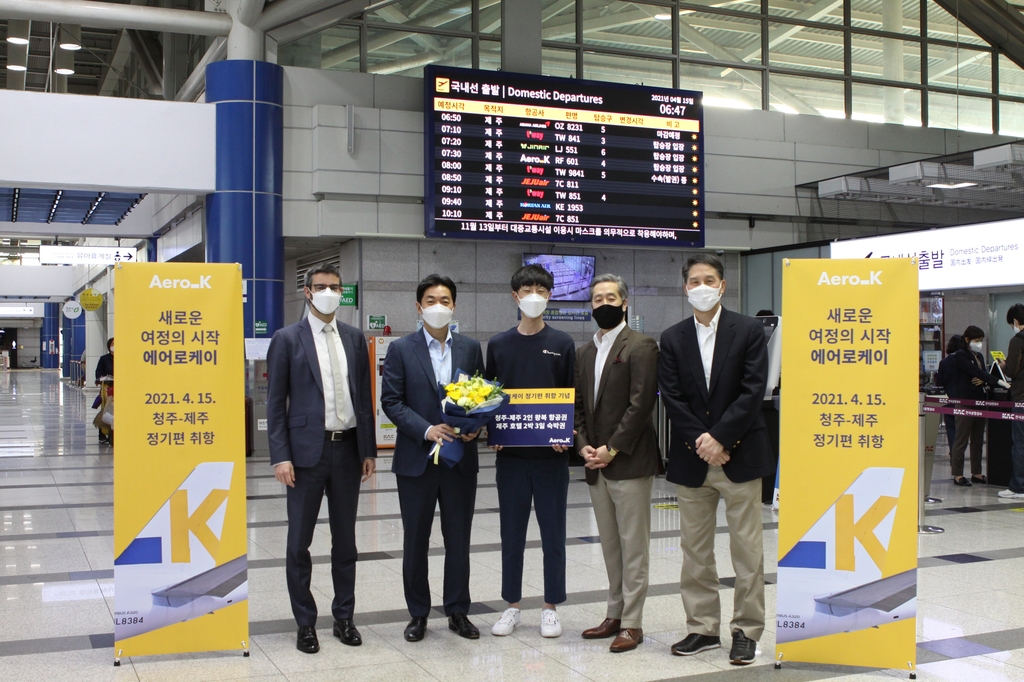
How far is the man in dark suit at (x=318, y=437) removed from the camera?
4.19m

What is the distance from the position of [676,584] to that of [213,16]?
10093 millimetres

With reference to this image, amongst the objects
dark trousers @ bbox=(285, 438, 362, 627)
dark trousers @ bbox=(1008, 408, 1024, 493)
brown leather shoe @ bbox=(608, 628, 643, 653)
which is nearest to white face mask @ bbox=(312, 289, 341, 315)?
dark trousers @ bbox=(285, 438, 362, 627)

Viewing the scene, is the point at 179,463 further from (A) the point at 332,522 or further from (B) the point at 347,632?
(B) the point at 347,632

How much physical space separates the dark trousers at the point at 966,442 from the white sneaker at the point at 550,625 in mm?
7008

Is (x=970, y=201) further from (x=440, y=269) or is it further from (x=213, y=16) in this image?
(x=213, y=16)

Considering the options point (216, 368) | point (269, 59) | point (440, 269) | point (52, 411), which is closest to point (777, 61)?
point (440, 269)

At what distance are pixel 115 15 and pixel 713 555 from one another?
36.5 feet

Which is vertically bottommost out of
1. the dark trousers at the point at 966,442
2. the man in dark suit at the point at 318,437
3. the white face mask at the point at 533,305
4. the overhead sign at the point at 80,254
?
the dark trousers at the point at 966,442

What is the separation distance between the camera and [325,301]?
4.32m

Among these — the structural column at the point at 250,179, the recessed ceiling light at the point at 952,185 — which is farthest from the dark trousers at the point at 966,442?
the structural column at the point at 250,179

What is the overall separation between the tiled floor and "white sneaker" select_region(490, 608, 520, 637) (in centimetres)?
4

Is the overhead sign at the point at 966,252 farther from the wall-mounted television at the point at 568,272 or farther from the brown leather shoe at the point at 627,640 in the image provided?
the brown leather shoe at the point at 627,640

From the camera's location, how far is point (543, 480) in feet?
14.2

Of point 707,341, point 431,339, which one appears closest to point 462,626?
point 431,339
